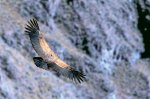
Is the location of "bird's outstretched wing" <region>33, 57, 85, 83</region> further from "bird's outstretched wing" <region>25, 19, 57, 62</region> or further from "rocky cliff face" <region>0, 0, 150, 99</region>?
"rocky cliff face" <region>0, 0, 150, 99</region>

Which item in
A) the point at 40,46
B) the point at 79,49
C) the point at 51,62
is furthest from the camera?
the point at 79,49

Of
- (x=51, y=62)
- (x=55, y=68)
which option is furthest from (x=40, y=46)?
(x=55, y=68)

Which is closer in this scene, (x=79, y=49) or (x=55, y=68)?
(x=55, y=68)

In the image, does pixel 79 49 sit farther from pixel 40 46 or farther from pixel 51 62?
pixel 51 62

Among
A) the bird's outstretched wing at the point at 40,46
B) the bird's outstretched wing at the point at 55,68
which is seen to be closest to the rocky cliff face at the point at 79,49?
the bird's outstretched wing at the point at 40,46

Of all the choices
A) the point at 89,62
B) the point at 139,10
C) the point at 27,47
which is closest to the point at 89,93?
the point at 89,62

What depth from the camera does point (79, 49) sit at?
5600 cm

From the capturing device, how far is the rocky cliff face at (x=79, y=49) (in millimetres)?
44375

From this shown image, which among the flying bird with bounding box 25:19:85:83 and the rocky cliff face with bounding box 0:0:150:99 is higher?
the rocky cliff face with bounding box 0:0:150:99

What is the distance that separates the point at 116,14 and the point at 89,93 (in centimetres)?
1361

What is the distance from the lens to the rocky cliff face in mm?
44375

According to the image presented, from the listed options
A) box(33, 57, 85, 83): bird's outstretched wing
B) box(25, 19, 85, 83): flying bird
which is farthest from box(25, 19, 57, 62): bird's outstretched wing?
box(33, 57, 85, 83): bird's outstretched wing

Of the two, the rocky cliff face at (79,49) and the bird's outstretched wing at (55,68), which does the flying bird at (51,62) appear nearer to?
the bird's outstretched wing at (55,68)

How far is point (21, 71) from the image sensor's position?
145 feet
